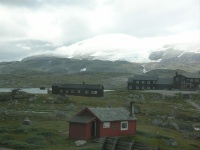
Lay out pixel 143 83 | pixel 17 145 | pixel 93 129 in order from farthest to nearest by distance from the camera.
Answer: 1. pixel 143 83
2. pixel 93 129
3. pixel 17 145

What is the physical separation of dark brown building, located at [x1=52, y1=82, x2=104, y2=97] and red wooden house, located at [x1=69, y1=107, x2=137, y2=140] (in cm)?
7251

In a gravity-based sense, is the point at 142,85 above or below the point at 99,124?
above

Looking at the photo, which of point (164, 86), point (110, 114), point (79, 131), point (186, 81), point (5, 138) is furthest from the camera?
point (164, 86)

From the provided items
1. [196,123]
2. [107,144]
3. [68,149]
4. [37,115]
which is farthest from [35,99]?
[107,144]

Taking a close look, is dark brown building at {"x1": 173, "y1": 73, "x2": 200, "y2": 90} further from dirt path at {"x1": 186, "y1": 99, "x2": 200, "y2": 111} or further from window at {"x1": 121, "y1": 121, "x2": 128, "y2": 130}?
window at {"x1": 121, "y1": 121, "x2": 128, "y2": 130}

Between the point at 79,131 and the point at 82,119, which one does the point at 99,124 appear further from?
the point at 79,131

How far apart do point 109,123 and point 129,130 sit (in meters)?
4.38

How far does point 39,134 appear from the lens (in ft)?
167

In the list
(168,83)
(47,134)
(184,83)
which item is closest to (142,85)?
(168,83)

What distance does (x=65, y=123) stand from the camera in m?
65.2

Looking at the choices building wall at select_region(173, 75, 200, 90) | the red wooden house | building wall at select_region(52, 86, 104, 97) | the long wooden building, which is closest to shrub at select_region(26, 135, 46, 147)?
the red wooden house

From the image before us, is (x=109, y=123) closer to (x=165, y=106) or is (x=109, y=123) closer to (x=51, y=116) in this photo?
(x=51, y=116)

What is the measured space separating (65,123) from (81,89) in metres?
65.4

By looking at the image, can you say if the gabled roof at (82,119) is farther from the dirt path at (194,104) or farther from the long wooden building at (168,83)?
the long wooden building at (168,83)
